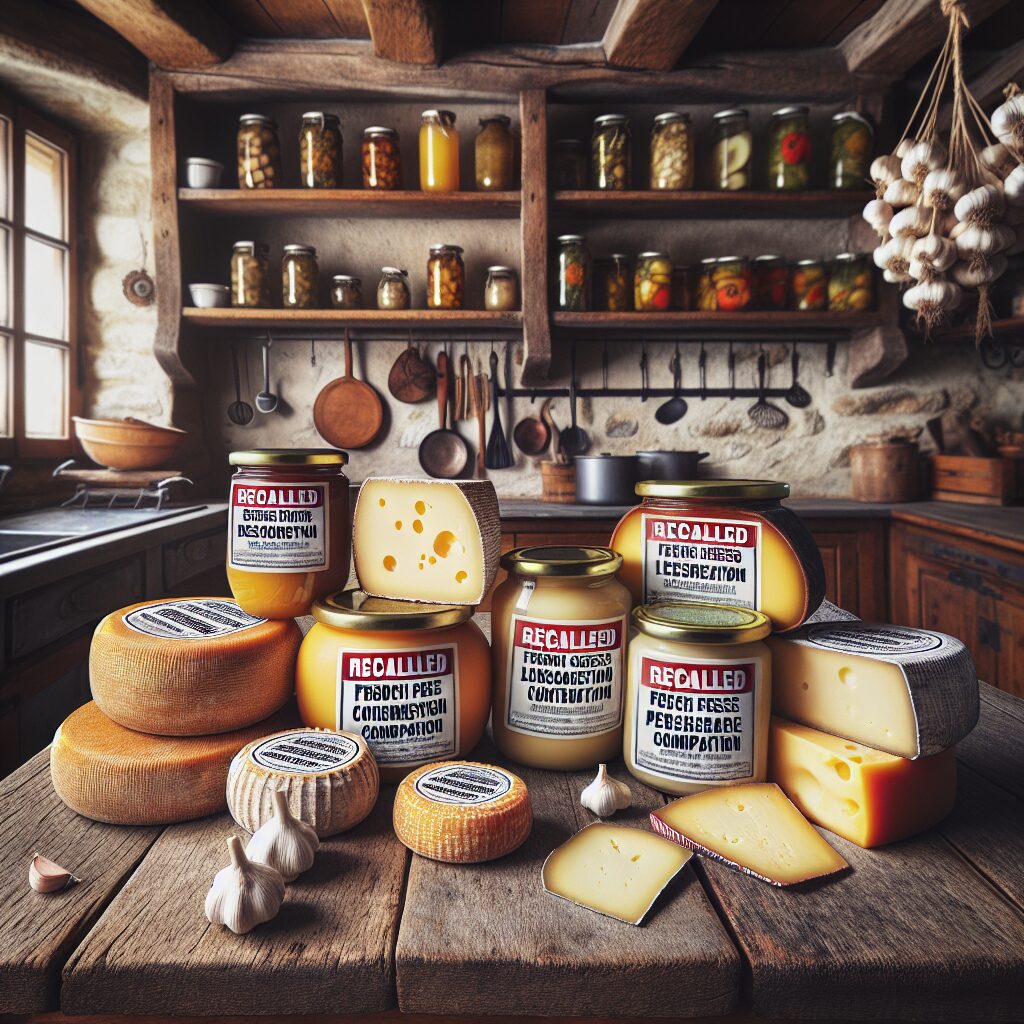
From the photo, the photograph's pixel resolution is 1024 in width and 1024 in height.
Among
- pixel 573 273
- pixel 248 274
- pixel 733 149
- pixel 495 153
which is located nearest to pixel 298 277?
pixel 248 274

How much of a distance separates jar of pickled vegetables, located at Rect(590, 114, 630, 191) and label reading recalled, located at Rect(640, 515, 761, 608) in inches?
93.4

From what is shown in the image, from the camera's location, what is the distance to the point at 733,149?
9.25ft

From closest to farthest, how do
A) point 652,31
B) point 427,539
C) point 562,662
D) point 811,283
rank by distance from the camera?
1. point 562,662
2. point 427,539
3. point 652,31
4. point 811,283

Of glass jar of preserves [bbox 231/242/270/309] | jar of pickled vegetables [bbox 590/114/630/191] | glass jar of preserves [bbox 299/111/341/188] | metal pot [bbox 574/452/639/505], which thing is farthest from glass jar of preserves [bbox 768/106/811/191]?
glass jar of preserves [bbox 231/242/270/309]

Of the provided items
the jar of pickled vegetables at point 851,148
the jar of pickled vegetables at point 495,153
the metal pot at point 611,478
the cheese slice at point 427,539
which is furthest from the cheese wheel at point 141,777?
the jar of pickled vegetables at point 851,148

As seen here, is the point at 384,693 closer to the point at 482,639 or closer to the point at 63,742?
the point at 482,639

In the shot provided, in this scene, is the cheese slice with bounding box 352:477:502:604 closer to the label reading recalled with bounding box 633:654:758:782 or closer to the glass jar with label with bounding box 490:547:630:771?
the glass jar with label with bounding box 490:547:630:771

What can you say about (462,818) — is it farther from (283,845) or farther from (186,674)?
(186,674)

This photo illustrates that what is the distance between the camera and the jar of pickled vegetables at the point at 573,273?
281cm

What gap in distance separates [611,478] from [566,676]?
2139 mm

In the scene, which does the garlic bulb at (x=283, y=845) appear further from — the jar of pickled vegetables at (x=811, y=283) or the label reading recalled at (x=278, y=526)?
the jar of pickled vegetables at (x=811, y=283)

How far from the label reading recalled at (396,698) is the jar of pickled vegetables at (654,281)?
240 centimetres

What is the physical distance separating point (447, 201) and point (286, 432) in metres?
1.17

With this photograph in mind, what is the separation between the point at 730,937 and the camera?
19.3 inches
